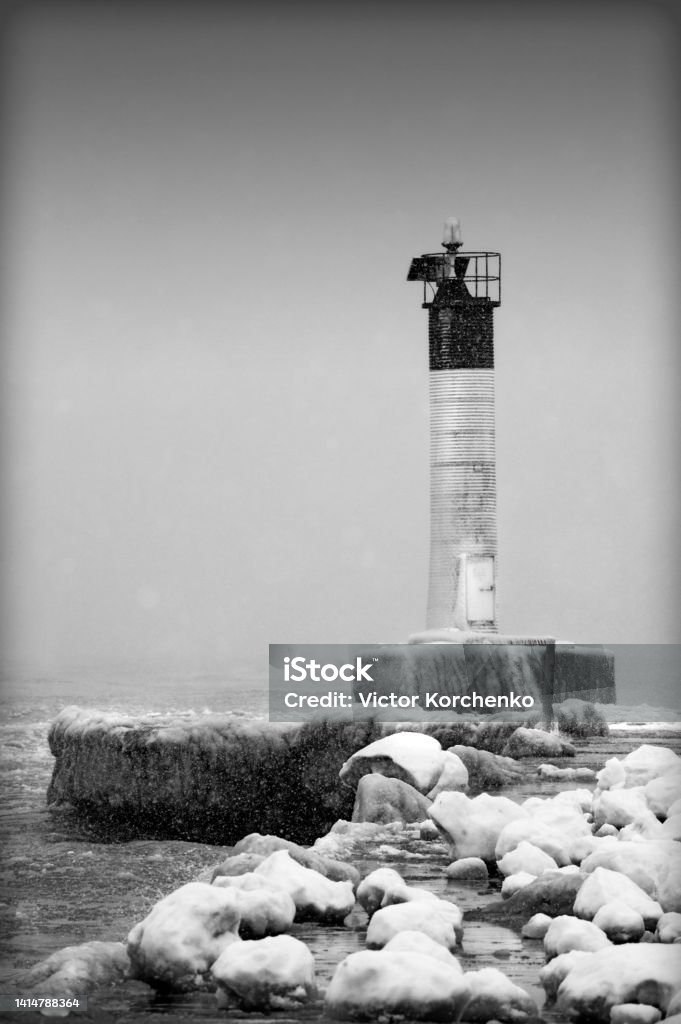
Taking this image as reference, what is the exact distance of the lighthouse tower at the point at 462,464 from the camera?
31.8 feet

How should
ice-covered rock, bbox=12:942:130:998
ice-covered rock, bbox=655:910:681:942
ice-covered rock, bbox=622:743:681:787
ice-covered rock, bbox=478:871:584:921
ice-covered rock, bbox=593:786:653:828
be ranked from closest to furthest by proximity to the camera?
ice-covered rock, bbox=12:942:130:998
ice-covered rock, bbox=655:910:681:942
ice-covered rock, bbox=478:871:584:921
ice-covered rock, bbox=593:786:653:828
ice-covered rock, bbox=622:743:681:787

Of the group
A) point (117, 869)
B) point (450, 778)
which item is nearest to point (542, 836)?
point (450, 778)

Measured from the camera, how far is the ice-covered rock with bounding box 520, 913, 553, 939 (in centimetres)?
546

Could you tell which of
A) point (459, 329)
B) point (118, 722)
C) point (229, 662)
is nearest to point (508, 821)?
point (229, 662)

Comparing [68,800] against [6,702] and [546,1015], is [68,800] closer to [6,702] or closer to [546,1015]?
[6,702]

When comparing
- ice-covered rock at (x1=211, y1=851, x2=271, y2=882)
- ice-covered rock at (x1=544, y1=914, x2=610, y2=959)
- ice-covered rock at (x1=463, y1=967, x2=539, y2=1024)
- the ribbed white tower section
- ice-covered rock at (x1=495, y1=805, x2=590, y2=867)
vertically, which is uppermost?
the ribbed white tower section

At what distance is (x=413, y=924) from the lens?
17.3 ft

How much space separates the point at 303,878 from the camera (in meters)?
5.61

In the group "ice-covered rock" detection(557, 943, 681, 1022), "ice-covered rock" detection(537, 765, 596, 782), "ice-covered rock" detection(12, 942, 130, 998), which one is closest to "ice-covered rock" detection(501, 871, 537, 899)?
"ice-covered rock" detection(557, 943, 681, 1022)

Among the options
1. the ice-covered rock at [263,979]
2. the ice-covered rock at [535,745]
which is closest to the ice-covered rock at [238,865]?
the ice-covered rock at [263,979]

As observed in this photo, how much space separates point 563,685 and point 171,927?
138 inches

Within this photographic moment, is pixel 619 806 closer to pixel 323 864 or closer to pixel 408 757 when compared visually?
pixel 408 757

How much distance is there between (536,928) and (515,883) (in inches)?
21.4

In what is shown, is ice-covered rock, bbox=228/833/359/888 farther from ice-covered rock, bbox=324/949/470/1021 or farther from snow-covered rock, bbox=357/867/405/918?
ice-covered rock, bbox=324/949/470/1021
